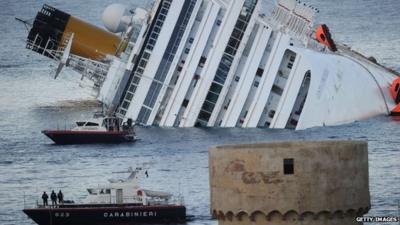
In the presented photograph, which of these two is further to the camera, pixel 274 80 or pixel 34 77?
pixel 34 77

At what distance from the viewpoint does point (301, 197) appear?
2266cm

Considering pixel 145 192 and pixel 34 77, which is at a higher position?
pixel 34 77

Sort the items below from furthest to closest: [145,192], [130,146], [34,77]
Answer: [34,77] < [130,146] < [145,192]

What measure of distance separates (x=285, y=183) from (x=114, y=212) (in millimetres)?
35382

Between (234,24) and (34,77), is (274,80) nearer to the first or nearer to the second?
(234,24)

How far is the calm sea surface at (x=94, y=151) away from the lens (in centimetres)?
6631

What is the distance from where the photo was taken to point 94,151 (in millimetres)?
86625

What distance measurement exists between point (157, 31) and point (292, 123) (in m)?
8.58

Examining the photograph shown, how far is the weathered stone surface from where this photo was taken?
2269 centimetres

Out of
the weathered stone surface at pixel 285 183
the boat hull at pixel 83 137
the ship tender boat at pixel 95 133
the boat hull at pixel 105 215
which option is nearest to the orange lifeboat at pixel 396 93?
the ship tender boat at pixel 95 133

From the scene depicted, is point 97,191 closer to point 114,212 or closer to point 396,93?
point 114,212

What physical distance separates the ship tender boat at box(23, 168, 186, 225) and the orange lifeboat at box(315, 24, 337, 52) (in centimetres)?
4001

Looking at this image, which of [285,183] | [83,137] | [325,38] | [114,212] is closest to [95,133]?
[83,137]

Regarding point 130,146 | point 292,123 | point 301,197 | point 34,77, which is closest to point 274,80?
point 292,123
